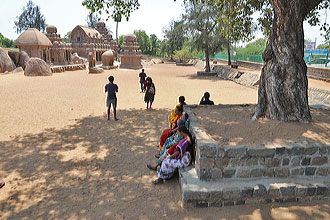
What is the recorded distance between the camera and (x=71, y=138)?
698 centimetres

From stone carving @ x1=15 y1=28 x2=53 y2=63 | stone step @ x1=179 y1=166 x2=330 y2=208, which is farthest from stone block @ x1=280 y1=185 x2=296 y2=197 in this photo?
stone carving @ x1=15 y1=28 x2=53 y2=63

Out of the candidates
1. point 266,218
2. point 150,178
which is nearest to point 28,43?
point 150,178

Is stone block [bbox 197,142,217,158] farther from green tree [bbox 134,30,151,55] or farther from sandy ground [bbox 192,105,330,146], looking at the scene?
green tree [bbox 134,30,151,55]

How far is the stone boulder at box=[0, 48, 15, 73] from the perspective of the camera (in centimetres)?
2312

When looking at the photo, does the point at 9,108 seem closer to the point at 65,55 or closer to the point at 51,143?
the point at 51,143

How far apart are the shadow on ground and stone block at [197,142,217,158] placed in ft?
2.94

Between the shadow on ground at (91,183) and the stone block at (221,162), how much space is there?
69 centimetres

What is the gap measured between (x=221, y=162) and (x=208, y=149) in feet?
1.13

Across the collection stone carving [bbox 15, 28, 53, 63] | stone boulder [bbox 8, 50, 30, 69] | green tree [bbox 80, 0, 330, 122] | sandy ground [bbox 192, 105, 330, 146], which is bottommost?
sandy ground [bbox 192, 105, 330, 146]

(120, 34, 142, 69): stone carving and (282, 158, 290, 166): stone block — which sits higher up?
(120, 34, 142, 69): stone carving

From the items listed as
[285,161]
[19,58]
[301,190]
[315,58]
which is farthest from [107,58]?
[301,190]

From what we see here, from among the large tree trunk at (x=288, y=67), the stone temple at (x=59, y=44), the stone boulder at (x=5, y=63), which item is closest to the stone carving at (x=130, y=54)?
the stone temple at (x=59, y=44)

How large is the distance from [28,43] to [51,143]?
27007 mm

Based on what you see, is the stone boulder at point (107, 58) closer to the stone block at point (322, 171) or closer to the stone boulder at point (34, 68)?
the stone boulder at point (34, 68)
